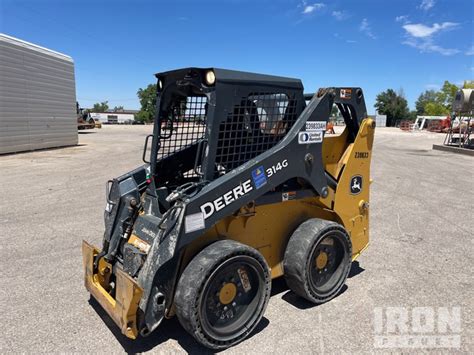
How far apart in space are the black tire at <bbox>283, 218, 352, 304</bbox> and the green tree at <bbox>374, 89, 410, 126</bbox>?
296 ft

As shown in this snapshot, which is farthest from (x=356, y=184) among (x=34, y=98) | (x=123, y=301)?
(x=34, y=98)

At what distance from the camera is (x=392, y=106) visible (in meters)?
86.9

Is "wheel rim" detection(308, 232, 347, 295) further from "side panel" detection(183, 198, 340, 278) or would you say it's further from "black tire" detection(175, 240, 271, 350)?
"black tire" detection(175, 240, 271, 350)

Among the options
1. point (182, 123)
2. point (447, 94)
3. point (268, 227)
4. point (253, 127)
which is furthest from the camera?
point (447, 94)

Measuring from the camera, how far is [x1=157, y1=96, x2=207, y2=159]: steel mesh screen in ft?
13.1

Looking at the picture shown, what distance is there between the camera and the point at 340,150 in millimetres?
4559

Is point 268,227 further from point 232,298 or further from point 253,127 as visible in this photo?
point 253,127

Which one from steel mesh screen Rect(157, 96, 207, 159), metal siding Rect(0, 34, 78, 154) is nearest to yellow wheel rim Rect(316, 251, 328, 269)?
steel mesh screen Rect(157, 96, 207, 159)

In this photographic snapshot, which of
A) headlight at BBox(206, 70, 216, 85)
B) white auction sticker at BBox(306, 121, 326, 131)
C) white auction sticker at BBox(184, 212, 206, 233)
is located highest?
headlight at BBox(206, 70, 216, 85)

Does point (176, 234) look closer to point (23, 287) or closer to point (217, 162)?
point (217, 162)

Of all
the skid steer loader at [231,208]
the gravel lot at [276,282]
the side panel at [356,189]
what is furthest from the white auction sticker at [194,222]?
→ the side panel at [356,189]

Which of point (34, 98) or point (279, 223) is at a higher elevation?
point (34, 98)

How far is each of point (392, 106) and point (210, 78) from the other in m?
91.9

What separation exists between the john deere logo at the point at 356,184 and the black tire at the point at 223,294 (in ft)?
5.21
